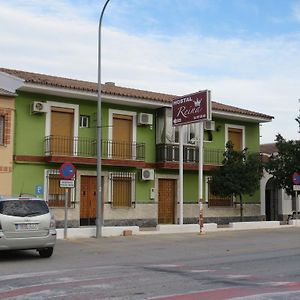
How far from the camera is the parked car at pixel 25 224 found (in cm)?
1316

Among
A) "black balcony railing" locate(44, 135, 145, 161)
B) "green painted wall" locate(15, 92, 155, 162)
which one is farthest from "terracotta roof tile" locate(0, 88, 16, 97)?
"black balcony railing" locate(44, 135, 145, 161)

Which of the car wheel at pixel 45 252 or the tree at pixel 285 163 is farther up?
the tree at pixel 285 163

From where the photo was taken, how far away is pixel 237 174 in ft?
89.1

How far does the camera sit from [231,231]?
24.2 metres

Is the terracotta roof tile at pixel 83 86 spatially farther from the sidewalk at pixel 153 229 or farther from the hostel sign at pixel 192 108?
the sidewalk at pixel 153 229

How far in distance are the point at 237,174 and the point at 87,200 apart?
7.69m

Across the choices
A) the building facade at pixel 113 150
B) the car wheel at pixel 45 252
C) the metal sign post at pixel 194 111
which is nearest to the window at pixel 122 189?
the building facade at pixel 113 150

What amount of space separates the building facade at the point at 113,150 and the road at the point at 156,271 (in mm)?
5624

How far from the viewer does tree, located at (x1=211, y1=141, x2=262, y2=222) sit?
2712 centimetres

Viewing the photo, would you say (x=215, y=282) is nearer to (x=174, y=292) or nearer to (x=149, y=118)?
(x=174, y=292)

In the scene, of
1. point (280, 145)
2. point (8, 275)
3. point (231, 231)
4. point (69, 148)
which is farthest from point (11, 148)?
point (280, 145)

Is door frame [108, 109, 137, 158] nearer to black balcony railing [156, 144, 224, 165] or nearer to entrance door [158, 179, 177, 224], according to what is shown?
black balcony railing [156, 144, 224, 165]

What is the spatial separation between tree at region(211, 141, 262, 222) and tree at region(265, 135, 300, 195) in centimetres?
149

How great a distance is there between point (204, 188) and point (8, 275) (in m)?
18.4
